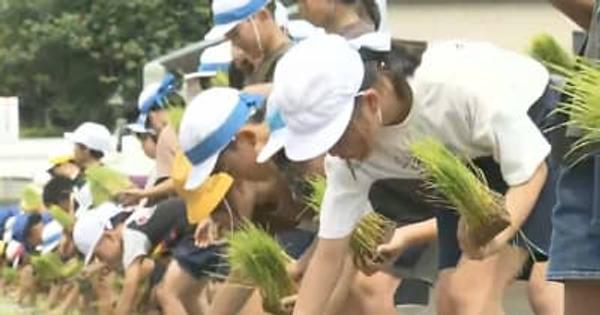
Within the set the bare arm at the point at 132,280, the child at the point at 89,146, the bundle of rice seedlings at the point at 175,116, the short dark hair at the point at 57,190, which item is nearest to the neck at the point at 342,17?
the bundle of rice seedlings at the point at 175,116

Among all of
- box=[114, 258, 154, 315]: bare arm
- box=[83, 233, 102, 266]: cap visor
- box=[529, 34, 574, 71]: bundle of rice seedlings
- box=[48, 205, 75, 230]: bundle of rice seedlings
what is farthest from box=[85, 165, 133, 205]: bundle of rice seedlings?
box=[529, 34, 574, 71]: bundle of rice seedlings

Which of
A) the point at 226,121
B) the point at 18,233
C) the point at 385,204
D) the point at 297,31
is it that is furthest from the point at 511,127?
the point at 18,233

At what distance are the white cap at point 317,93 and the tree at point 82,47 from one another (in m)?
34.5

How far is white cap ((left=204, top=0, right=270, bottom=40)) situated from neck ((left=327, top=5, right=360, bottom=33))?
0.77 metres

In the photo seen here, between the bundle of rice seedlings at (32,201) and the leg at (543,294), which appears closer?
the leg at (543,294)

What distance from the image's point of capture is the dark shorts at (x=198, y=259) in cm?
754

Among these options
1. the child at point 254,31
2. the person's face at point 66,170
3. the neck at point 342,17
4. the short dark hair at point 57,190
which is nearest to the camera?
the neck at point 342,17

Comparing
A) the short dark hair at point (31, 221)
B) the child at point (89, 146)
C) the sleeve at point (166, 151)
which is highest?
the sleeve at point (166, 151)

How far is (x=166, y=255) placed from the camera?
29.8 ft

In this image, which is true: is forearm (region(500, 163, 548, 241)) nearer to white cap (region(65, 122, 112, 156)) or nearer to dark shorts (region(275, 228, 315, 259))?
dark shorts (region(275, 228, 315, 259))

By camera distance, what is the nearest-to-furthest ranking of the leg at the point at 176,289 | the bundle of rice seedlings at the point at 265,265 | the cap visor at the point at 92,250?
the bundle of rice seedlings at the point at 265,265 < the leg at the point at 176,289 < the cap visor at the point at 92,250

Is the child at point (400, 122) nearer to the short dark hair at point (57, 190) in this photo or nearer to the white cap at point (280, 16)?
the white cap at point (280, 16)

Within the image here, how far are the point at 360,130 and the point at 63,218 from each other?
8.08 meters

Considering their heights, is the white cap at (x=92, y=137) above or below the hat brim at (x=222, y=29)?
below
